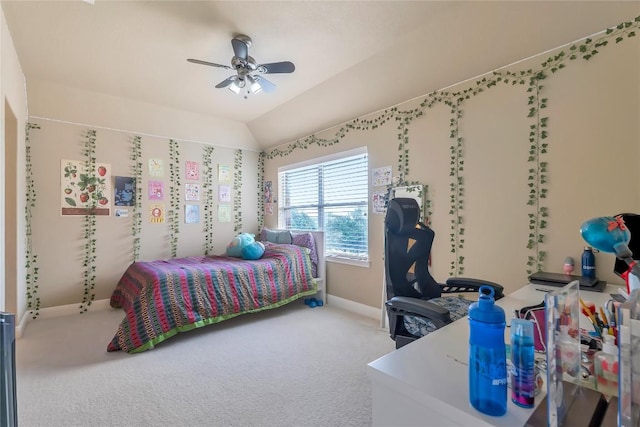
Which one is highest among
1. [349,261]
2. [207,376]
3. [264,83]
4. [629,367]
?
[264,83]

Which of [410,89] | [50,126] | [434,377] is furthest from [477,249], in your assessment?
[50,126]

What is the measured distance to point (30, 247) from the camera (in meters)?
3.55

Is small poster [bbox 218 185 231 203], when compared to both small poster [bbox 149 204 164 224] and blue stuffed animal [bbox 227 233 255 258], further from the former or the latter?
blue stuffed animal [bbox 227 233 255 258]

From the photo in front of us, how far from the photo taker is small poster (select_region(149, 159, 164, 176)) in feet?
14.2

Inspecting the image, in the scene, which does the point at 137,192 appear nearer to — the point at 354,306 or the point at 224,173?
the point at 224,173

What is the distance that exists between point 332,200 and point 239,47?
7.51 ft

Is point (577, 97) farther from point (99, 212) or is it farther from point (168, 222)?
point (99, 212)

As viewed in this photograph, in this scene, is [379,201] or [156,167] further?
[156,167]

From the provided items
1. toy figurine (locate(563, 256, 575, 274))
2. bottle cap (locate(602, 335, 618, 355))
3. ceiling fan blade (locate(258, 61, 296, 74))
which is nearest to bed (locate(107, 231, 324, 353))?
ceiling fan blade (locate(258, 61, 296, 74))

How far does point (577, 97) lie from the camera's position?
217cm

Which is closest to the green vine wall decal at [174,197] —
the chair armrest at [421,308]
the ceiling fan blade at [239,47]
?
the ceiling fan blade at [239,47]

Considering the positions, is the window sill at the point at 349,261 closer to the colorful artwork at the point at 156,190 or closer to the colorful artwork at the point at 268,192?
the colorful artwork at the point at 268,192

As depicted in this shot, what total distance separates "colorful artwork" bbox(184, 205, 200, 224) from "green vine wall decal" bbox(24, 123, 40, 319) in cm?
173

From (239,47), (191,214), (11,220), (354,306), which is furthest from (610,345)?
(191,214)
